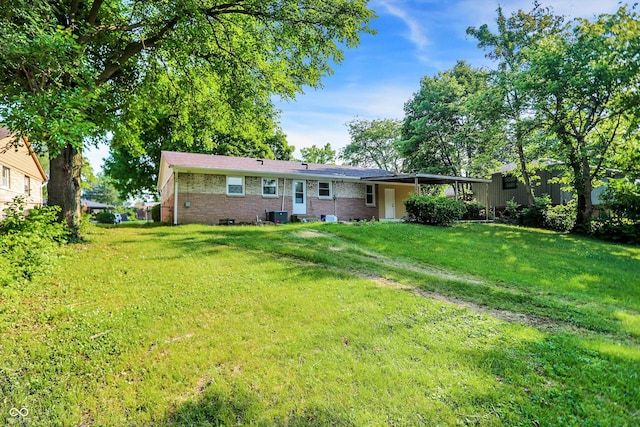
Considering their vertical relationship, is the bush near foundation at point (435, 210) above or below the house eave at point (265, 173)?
below

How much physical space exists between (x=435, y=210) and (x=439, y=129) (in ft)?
46.8

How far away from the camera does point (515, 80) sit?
54.1ft

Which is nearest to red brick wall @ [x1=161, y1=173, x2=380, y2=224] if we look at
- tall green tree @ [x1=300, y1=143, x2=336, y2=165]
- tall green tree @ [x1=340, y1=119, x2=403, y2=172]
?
tall green tree @ [x1=340, y1=119, x2=403, y2=172]

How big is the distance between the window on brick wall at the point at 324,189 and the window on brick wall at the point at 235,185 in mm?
4626

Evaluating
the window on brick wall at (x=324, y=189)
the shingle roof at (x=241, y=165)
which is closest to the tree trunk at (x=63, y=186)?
the shingle roof at (x=241, y=165)

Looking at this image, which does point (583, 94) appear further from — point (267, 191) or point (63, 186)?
point (63, 186)

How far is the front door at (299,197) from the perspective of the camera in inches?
725

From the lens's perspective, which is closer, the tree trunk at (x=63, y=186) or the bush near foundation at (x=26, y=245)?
the bush near foundation at (x=26, y=245)

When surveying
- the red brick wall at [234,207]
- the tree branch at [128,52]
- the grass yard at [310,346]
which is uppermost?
the tree branch at [128,52]

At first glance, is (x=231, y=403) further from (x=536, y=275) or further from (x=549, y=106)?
(x=549, y=106)

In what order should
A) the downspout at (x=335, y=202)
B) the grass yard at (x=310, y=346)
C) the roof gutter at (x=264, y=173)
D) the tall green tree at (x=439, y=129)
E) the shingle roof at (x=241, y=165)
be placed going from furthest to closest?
the tall green tree at (x=439, y=129) → the downspout at (x=335, y=202) → the shingle roof at (x=241, y=165) → the roof gutter at (x=264, y=173) → the grass yard at (x=310, y=346)

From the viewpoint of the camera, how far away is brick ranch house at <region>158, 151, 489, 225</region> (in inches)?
617

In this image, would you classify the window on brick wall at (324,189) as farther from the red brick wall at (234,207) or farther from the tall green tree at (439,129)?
the tall green tree at (439,129)

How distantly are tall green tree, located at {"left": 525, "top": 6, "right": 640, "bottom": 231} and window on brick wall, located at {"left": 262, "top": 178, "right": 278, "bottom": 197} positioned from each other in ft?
44.8
